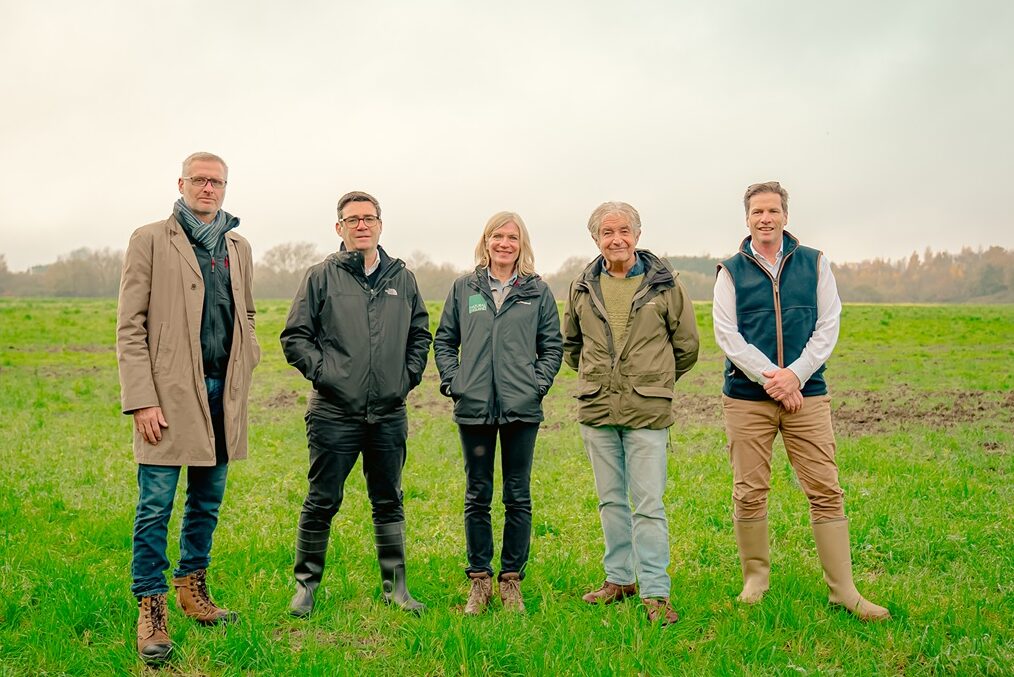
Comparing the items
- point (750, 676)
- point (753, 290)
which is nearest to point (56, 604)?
point (750, 676)

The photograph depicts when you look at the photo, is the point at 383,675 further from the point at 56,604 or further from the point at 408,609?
the point at 56,604

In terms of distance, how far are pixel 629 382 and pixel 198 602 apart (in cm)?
314

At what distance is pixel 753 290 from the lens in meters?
5.34

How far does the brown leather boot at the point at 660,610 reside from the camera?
4.96 m

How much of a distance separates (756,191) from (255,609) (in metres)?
4.43

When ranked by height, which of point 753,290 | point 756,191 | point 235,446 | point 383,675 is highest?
point 756,191

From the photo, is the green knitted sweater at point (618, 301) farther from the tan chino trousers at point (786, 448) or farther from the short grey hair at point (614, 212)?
the tan chino trousers at point (786, 448)

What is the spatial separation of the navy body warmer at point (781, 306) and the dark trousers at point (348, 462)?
2459 mm

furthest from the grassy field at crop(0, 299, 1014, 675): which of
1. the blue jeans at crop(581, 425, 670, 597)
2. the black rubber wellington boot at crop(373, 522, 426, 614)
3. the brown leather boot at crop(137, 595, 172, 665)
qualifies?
the blue jeans at crop(581, 425, 670, 597)

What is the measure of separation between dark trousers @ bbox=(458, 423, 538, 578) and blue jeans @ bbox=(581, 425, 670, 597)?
0.54 m

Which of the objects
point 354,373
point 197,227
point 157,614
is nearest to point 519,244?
point 354,373

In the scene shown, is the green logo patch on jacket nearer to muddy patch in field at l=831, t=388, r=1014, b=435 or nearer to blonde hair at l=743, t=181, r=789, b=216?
blonde hair at l=743, t=181, r=789, b=216

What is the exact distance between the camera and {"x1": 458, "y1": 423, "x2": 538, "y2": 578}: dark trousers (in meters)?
5.29

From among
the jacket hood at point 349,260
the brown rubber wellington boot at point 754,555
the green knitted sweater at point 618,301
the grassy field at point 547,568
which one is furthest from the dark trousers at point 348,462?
the brown rubber wellington boot at point 754,555
